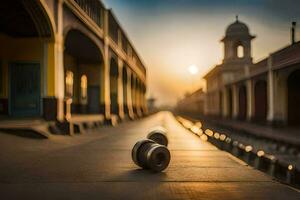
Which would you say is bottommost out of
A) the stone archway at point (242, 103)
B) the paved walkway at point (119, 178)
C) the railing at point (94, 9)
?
the paved walkway at point (119, 178)

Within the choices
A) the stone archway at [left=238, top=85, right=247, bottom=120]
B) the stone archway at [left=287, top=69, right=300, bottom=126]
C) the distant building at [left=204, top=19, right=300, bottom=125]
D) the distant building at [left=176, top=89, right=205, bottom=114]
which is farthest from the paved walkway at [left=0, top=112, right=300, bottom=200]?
the distant building at [left=176, top=89, right=205, bottom=114]

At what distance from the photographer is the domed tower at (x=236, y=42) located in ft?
156

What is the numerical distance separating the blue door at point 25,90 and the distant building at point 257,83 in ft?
46.6

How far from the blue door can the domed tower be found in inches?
1377

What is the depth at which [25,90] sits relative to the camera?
16.3 meters

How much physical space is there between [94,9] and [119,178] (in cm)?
1653

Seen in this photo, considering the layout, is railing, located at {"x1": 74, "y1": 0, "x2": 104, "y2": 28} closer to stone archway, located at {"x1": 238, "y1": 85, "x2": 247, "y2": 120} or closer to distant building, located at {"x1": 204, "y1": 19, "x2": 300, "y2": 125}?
distant building, located at {"x1": 204, "y1": 19, "x2": 300, "y2": 125}

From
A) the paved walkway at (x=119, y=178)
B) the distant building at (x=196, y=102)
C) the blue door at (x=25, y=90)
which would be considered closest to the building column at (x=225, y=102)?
the distant building at (x=196, y=102)

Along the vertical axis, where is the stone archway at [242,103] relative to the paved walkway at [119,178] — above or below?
above

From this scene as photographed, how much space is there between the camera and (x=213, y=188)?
19.5 feet

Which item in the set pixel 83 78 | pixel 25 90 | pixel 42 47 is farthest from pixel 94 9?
pixel 83 78

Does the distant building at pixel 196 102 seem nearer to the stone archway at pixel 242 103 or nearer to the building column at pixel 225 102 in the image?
the building column at pixel 225 102

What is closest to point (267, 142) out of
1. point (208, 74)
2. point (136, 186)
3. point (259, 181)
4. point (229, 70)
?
point (259, 181)

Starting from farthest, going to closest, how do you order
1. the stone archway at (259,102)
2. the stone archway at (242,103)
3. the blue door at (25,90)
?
the stone archway at (242,103) < the stone archway at (259,102) < the blue door at (25,90)
